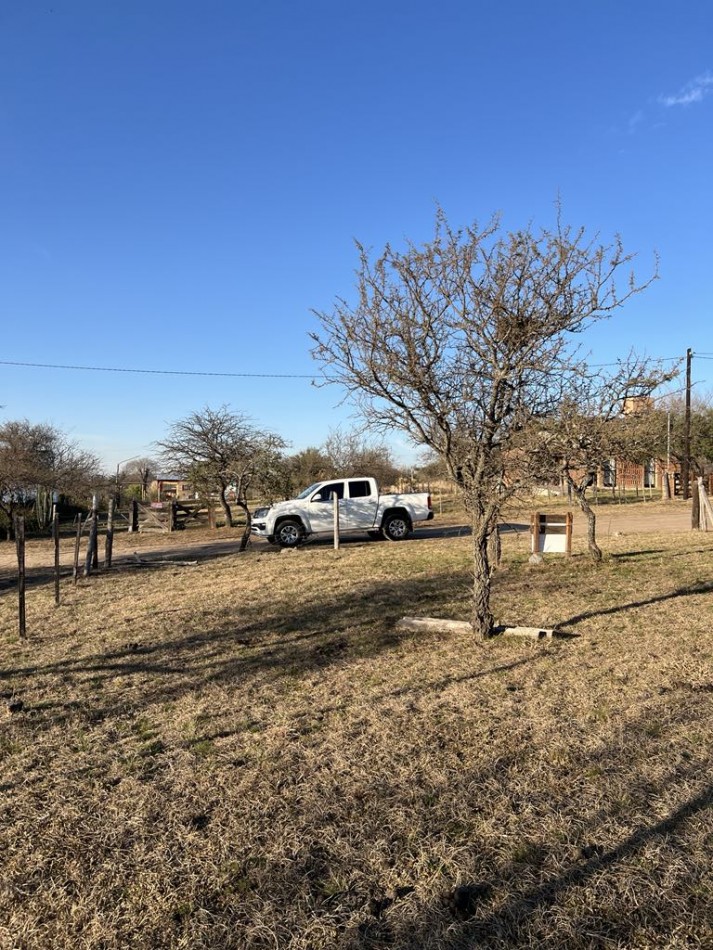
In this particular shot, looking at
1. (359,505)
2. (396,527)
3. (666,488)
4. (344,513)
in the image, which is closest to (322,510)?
(344,513)

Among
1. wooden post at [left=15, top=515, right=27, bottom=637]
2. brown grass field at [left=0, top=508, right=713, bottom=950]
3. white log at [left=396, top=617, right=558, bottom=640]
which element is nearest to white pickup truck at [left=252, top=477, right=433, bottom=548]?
wooden post at [left=15, top=515, right=27, bottom=637]

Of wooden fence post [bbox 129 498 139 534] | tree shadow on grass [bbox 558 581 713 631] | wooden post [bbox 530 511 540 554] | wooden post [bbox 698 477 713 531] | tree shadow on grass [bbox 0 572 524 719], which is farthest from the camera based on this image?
wooden fence post [bbox 129 498 139 534]

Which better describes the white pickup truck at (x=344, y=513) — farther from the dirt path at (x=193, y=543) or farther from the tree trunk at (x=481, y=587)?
the tree trunk at (x=481, y=587)

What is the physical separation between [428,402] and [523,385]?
95cm

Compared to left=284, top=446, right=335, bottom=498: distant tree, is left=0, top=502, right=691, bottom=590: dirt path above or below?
below

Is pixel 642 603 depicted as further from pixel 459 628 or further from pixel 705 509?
pixel 705 509

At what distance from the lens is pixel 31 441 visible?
2972 centimetres

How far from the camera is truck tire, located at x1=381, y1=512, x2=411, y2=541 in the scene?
17750 mm

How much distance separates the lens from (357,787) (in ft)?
10.9

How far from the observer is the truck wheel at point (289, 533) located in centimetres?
1702

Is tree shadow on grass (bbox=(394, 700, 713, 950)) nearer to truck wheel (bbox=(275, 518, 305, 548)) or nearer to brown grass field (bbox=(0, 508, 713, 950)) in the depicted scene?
brown grass field (bbox=(0, 508, 713, 950))

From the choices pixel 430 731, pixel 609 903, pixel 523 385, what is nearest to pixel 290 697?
pixel 430 731

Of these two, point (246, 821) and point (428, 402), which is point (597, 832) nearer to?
point (246, 821)

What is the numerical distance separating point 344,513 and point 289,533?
1.62 metres
